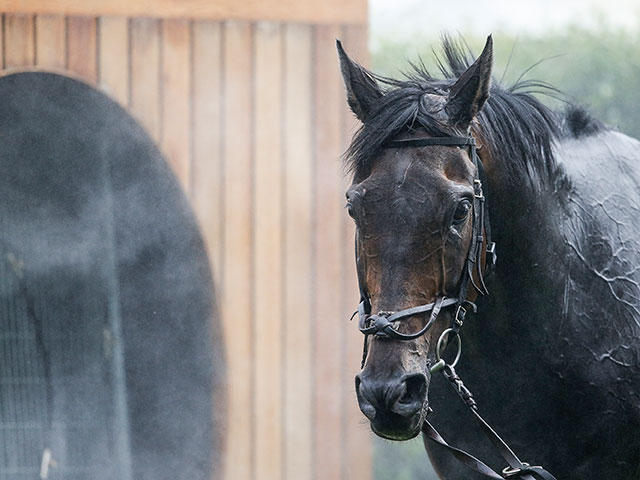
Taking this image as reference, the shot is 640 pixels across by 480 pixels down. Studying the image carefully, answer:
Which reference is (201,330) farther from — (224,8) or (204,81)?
(224,8)

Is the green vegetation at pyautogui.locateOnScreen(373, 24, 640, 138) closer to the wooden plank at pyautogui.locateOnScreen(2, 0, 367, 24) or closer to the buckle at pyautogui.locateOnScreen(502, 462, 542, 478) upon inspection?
the wooden plank at pyautogui.locateOnScreen(2, 0, 367, 24)

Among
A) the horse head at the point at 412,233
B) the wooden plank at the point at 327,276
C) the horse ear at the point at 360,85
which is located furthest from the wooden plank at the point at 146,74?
the horse head at the point at 412,233

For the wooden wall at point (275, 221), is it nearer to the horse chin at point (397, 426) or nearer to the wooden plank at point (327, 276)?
the wooden plank at point (327, 276)

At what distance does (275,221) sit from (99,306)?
1.20 meters

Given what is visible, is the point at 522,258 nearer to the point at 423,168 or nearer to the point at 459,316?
the point at 459,316

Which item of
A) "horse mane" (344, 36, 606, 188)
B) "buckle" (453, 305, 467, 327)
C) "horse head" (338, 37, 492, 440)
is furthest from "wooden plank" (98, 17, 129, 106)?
"buckle" (453, 305, 467, 327)

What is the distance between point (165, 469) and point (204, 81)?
2.19 metres

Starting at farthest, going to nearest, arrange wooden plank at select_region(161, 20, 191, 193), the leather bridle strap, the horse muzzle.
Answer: wooden plank at select_region(161, 20, 191, 193), the leather bridle strap, the horse muzzle

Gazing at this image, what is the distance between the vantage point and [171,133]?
528cm

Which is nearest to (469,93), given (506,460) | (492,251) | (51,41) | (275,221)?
(492,251)

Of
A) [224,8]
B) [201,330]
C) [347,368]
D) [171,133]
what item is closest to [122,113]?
[171,133]

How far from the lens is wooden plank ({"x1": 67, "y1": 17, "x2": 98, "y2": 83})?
201 inches

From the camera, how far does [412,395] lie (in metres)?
2.77

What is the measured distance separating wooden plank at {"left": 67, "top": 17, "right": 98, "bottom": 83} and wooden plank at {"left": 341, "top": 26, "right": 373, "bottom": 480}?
1.35 metres
